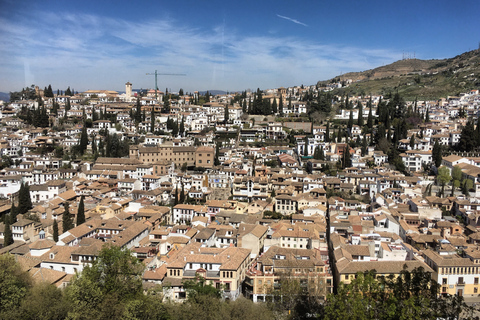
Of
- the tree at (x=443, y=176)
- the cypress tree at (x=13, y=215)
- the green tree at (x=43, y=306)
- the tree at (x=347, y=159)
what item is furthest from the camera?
the tree at (x=347, y=159)

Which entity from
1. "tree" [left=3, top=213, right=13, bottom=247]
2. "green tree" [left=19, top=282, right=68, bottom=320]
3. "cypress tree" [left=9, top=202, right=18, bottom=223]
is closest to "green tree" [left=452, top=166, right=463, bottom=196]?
"green tree" [left=19, top=282, right=68, bottom=320]

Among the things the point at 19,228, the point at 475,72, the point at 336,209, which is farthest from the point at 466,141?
the point at 475,72

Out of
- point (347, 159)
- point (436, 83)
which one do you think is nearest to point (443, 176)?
point (347, 159)

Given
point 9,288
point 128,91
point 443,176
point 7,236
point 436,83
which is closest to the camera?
point 9,288

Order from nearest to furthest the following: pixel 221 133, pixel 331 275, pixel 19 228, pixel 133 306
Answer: pixel 133 306 → pixel 331 275 → pixel 19 228 → pixel 221 133

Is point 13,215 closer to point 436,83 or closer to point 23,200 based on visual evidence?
point 23,200

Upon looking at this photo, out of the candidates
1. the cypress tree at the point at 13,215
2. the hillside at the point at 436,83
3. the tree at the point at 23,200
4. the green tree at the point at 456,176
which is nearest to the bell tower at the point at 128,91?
the tree at the point at 23,200

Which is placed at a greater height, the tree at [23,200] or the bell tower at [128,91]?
the bell tower at [128,91]

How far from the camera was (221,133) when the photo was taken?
3553 cm

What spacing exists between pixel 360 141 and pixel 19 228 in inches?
941

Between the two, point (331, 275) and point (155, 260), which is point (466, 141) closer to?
point (331, 275)

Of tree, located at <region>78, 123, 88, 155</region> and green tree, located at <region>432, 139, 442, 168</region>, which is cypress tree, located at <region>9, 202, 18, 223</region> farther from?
green tree, located at <region>432, 139, 442, 168</region>

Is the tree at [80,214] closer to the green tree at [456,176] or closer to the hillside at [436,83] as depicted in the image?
the green tree at [456,176]

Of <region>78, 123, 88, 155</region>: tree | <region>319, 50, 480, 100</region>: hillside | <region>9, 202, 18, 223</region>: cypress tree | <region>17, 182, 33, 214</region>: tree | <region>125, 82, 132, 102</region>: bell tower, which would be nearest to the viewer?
<region>9, 202, 18, 223</region>: cypress tree
